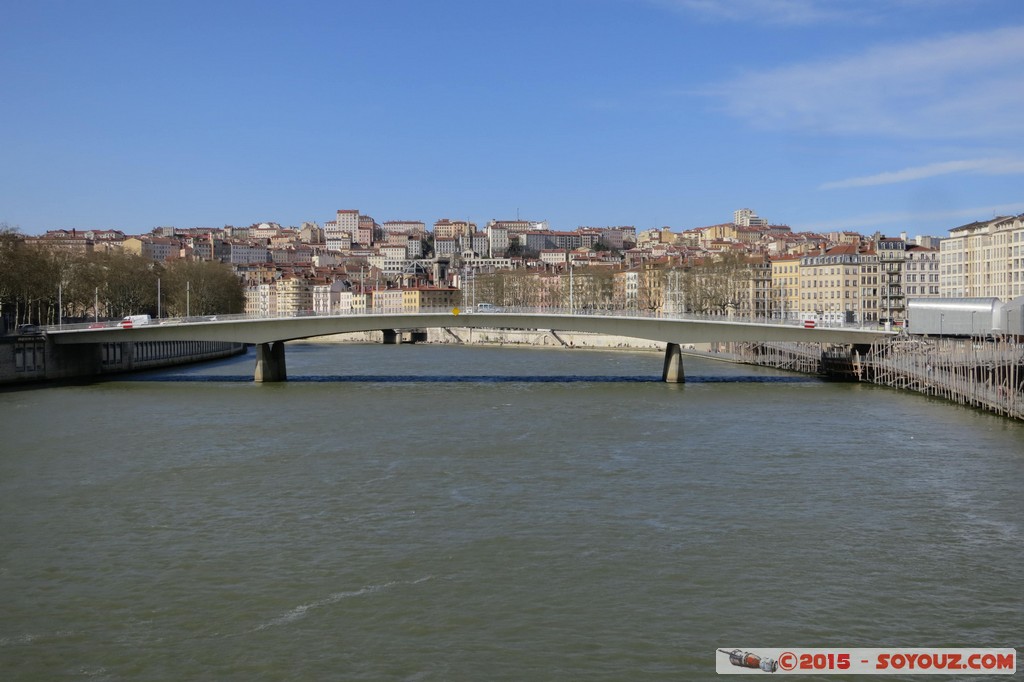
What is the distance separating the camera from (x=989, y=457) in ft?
78.1

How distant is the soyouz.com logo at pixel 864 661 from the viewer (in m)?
11.5

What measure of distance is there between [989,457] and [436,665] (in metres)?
16.0

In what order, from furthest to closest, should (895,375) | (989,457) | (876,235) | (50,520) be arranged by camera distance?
(876,235)
(895,375)
(989,457)
(50,520)

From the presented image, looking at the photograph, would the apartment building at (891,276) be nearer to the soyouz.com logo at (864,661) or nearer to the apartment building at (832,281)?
the apartment building at (832,281)

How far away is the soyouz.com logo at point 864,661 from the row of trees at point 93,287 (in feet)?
148

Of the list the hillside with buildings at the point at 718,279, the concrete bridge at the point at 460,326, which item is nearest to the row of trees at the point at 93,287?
the hillside with buildings at the point at 718,279

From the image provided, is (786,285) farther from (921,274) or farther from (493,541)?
(493,541)

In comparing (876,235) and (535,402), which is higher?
(876,235)

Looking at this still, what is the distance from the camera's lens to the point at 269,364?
4412 cm

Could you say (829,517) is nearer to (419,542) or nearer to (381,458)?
(419,542)

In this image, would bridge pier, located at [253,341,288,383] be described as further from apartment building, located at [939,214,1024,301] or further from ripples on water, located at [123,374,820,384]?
apartment building, located at [939,214,1024,301]

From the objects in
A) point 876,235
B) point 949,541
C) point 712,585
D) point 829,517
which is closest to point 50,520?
point 712,585

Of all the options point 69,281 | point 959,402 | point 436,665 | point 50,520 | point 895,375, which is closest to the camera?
→ point 436,665

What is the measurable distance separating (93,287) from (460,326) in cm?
2896
